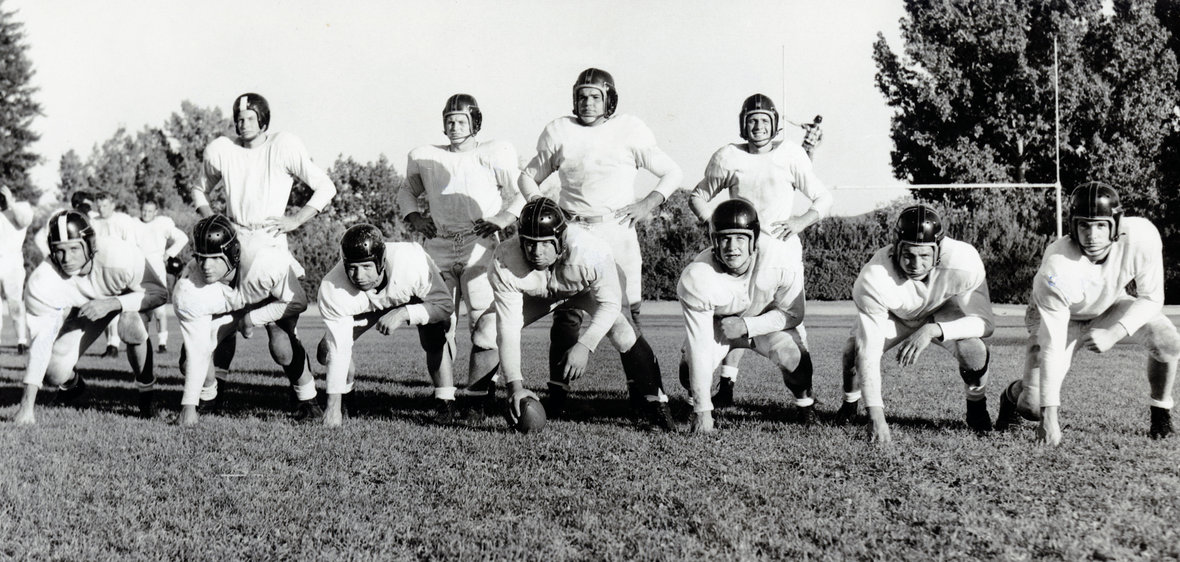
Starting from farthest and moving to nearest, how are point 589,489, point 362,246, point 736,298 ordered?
point 362,246, point 736,298, point 589,489

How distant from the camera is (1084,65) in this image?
1297 inches

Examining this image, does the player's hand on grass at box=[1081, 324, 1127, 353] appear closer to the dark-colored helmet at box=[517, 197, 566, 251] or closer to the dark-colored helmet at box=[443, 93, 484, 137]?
the dark-colored helmet at box=[517, 197, 566, 251]

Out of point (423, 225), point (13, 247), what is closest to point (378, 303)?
point (423, 225)

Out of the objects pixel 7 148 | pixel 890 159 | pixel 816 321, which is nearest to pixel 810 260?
pixel 816 321

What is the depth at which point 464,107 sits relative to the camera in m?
7.28

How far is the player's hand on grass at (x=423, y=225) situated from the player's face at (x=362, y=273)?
3.27 feet

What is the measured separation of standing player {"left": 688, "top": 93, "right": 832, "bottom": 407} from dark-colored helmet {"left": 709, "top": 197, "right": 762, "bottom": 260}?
782 mm

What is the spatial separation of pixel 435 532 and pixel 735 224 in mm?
2942

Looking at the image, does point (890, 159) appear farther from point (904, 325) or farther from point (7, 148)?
point (7, 148)

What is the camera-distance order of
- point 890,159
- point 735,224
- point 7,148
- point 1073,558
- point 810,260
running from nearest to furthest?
1. point 1073,558
2. point 735,224
3. point 810,260
4. point 890,159
5. point 7,148

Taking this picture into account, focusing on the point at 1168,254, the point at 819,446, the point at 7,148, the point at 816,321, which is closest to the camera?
the point at 819,446

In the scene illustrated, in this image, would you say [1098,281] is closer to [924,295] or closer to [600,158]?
[924,295]

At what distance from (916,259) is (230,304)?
5.09 m

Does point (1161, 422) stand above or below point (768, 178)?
below
